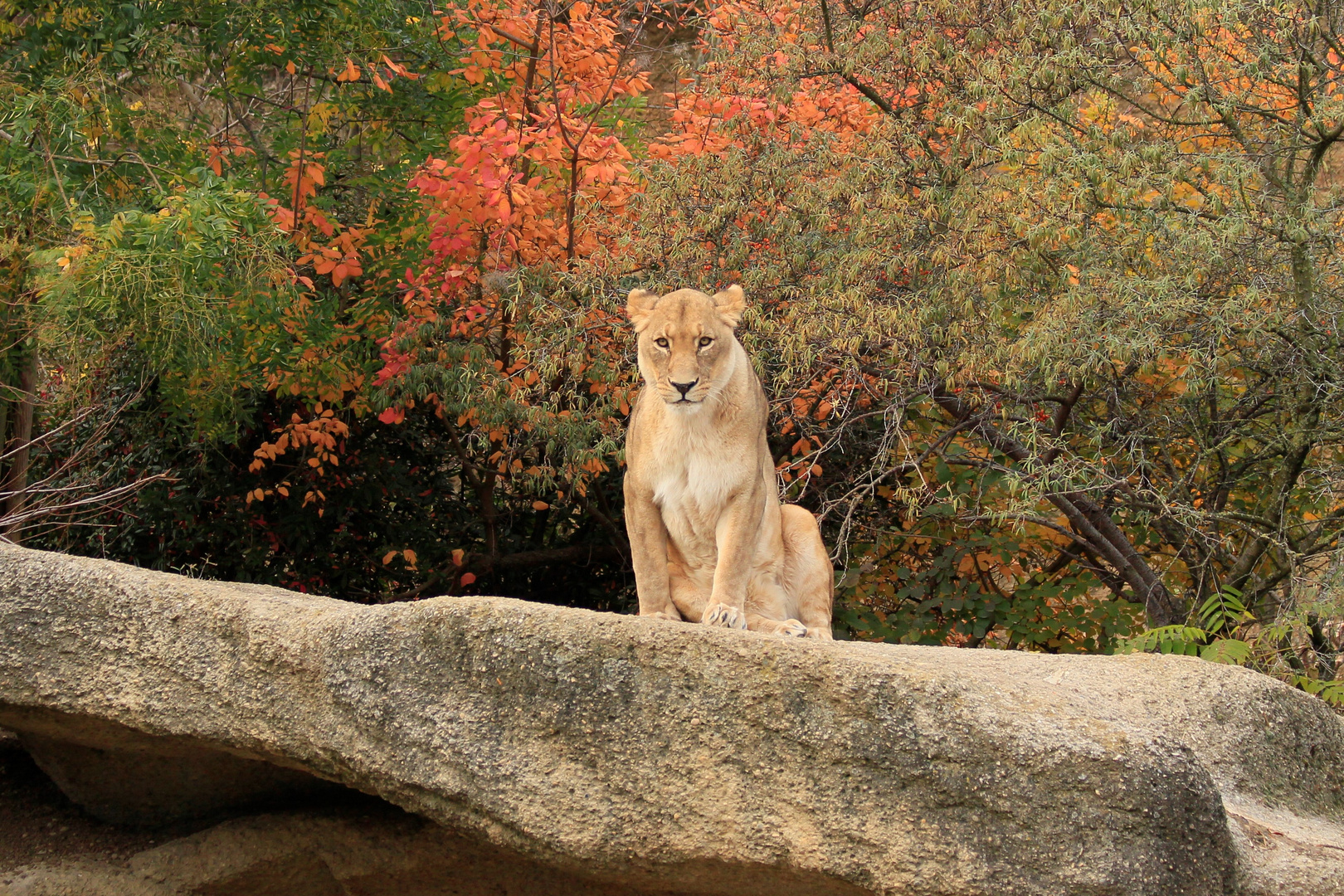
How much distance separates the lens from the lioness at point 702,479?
488 cm

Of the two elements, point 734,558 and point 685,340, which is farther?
point 685,340

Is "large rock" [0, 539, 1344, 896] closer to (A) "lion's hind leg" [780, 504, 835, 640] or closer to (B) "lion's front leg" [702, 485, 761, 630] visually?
(B) "lion's front leg" [702, 485, 761, 630]

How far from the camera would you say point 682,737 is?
362 cm

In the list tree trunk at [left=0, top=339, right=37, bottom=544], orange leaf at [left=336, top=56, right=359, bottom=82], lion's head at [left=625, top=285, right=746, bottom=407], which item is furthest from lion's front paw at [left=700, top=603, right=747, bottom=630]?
Answer: tree trunk at [left=0, top=339, right=37, bottom=544]

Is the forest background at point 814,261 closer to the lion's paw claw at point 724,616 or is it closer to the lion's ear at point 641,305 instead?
the lion's ear at point 641,305

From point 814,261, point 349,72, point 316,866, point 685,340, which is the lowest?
point 316,866

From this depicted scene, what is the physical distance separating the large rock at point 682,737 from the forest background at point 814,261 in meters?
2.39

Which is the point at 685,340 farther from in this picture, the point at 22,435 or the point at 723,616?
the point at 22,435

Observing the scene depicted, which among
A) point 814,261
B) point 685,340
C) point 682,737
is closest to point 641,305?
point 685,340

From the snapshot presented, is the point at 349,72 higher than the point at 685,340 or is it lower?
higher

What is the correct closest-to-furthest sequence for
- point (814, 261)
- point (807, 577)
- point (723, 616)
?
point (723, 616) → point (807, 577) → point (814, 261)

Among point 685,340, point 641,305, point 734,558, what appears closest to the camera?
point 734,558

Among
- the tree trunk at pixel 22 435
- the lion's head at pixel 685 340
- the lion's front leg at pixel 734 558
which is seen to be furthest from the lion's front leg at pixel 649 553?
the tree trunk at pixel 22 435

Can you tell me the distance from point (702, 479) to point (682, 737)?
1.49 m
